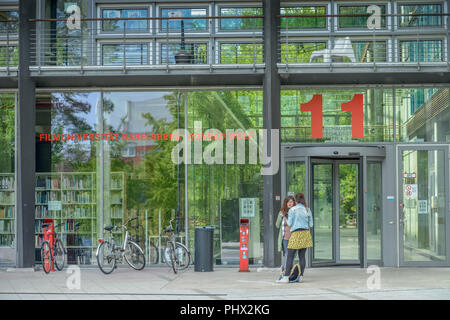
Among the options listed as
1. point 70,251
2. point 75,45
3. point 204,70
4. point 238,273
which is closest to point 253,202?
point 238,273

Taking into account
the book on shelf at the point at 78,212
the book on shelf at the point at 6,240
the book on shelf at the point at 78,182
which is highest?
the book on shelf at the point at 78,182

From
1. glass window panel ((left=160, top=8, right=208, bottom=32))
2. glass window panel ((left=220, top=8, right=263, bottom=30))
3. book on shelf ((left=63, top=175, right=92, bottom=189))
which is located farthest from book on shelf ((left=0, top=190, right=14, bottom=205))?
glass window panel ((left=220, top=8, right=263, bottom=30))

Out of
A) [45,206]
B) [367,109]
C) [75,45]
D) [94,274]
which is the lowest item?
[94,274]

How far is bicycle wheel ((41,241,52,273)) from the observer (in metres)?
15.1

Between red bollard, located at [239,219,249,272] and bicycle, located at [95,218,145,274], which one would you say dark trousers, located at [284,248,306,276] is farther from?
bicycle, located at [95,218,145,274]

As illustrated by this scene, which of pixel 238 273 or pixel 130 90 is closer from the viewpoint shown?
pixel 238 273

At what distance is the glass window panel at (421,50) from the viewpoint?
16.3 m

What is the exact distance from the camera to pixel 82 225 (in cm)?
Result: 1673

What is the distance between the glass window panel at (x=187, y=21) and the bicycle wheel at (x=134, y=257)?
550 centimetres

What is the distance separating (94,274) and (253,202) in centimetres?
417

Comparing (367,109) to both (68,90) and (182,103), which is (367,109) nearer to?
(182,103)

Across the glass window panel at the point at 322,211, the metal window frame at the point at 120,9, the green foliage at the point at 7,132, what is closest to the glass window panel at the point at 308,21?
the metal window frame at the point at 120,9

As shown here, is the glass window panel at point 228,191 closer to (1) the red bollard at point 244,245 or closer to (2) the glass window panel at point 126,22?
→ (1) the red bollard at point 244,245

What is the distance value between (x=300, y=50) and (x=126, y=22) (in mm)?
4446
